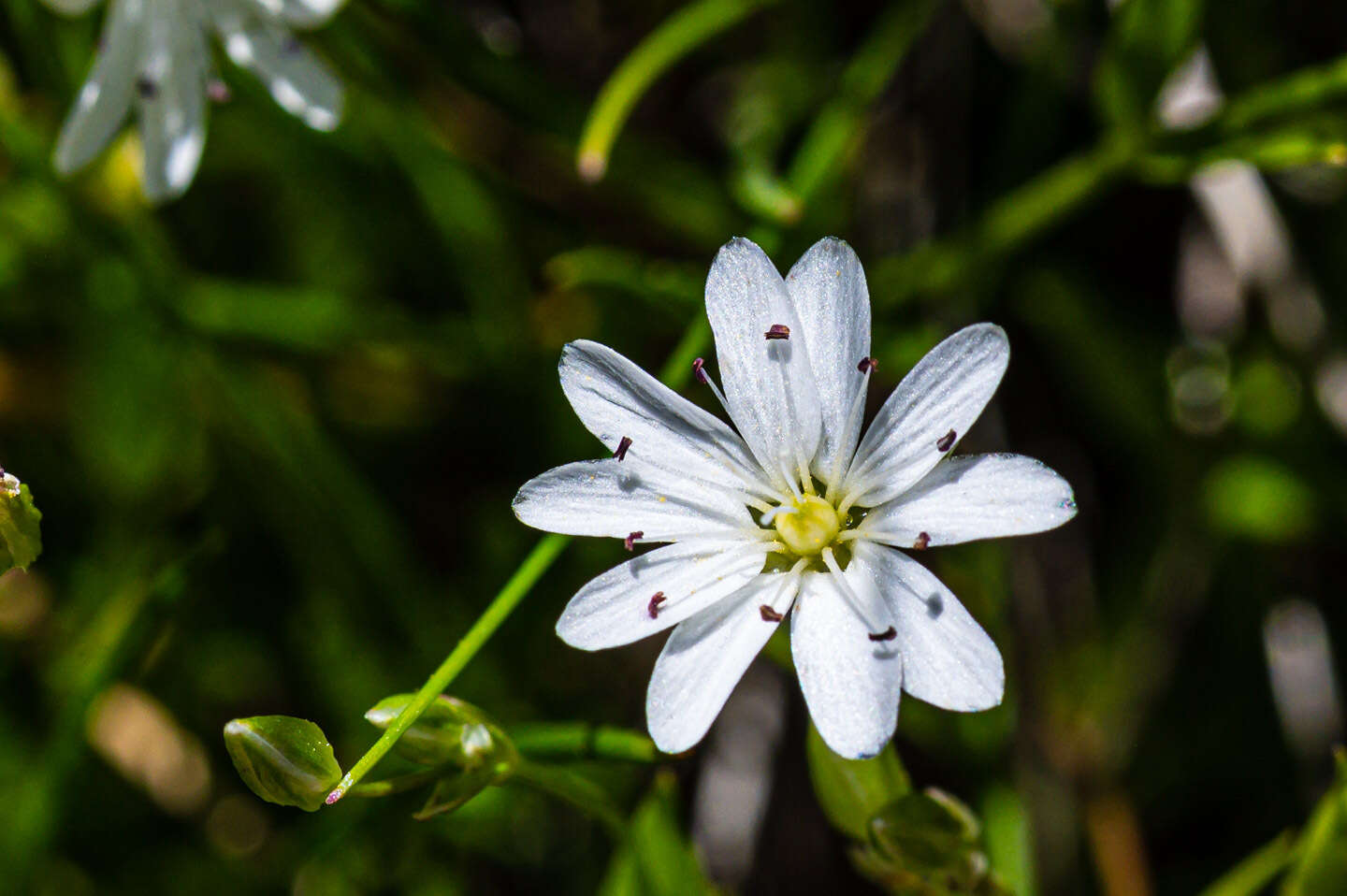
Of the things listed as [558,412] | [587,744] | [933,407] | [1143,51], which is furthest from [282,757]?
[1143,51]

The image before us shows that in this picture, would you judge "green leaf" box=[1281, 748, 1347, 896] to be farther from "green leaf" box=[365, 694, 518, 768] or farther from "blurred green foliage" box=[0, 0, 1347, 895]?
"green leaf" box=[365, 694, 518, 768]

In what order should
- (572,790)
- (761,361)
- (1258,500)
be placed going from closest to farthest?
(761,361), (572,790), (1258,500)

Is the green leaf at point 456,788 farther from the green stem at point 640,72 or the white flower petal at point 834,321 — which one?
the green stem at point 640,72

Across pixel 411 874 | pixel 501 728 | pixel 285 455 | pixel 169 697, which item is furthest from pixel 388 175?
pixel 501 728

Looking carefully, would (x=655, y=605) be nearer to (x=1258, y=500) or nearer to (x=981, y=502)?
(x=981, y=502)

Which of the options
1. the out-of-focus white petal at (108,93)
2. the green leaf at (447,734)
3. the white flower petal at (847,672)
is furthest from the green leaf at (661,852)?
the out-of-focus white petal at (108,93)

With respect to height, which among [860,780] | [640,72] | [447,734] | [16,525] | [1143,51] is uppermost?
[1143,51]

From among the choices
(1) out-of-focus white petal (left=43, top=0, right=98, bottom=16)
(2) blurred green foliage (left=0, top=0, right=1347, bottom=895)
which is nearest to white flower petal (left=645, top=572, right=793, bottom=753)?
(2) blurred green foliage (left=0, top=0, right=1347, bottom=895)
